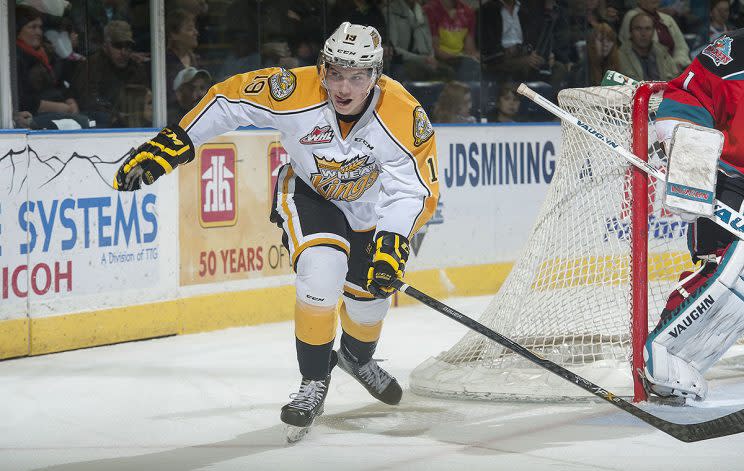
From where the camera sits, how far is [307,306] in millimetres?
3877

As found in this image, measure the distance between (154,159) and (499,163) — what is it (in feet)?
12.1

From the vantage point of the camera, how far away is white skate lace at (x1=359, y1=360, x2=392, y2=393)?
4.29 meters

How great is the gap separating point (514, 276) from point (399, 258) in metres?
0.94

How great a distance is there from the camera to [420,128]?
3941 millimetres

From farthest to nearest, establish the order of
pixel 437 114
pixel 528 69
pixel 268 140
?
pixel 528 69 → pixel 437 114 → pixel 268 140

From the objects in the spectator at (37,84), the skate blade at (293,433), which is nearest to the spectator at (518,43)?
the spectator at (37,84)

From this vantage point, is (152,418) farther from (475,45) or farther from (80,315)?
(475,45)

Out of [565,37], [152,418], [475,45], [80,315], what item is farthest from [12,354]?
[565,37]

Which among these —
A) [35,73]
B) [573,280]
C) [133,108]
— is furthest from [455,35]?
[573,280]

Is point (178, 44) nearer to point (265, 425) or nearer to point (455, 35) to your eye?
point (455, 35)

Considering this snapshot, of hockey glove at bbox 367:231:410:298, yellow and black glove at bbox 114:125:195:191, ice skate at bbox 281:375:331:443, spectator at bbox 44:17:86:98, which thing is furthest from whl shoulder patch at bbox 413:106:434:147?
spectator at bbox 44:17:86:98

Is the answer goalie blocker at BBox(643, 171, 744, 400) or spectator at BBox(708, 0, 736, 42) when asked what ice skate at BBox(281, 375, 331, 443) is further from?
spectator at BBox(708, 0, 736, 42)

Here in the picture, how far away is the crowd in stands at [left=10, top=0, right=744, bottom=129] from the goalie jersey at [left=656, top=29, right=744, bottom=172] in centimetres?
271

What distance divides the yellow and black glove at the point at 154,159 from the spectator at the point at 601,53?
463cm
